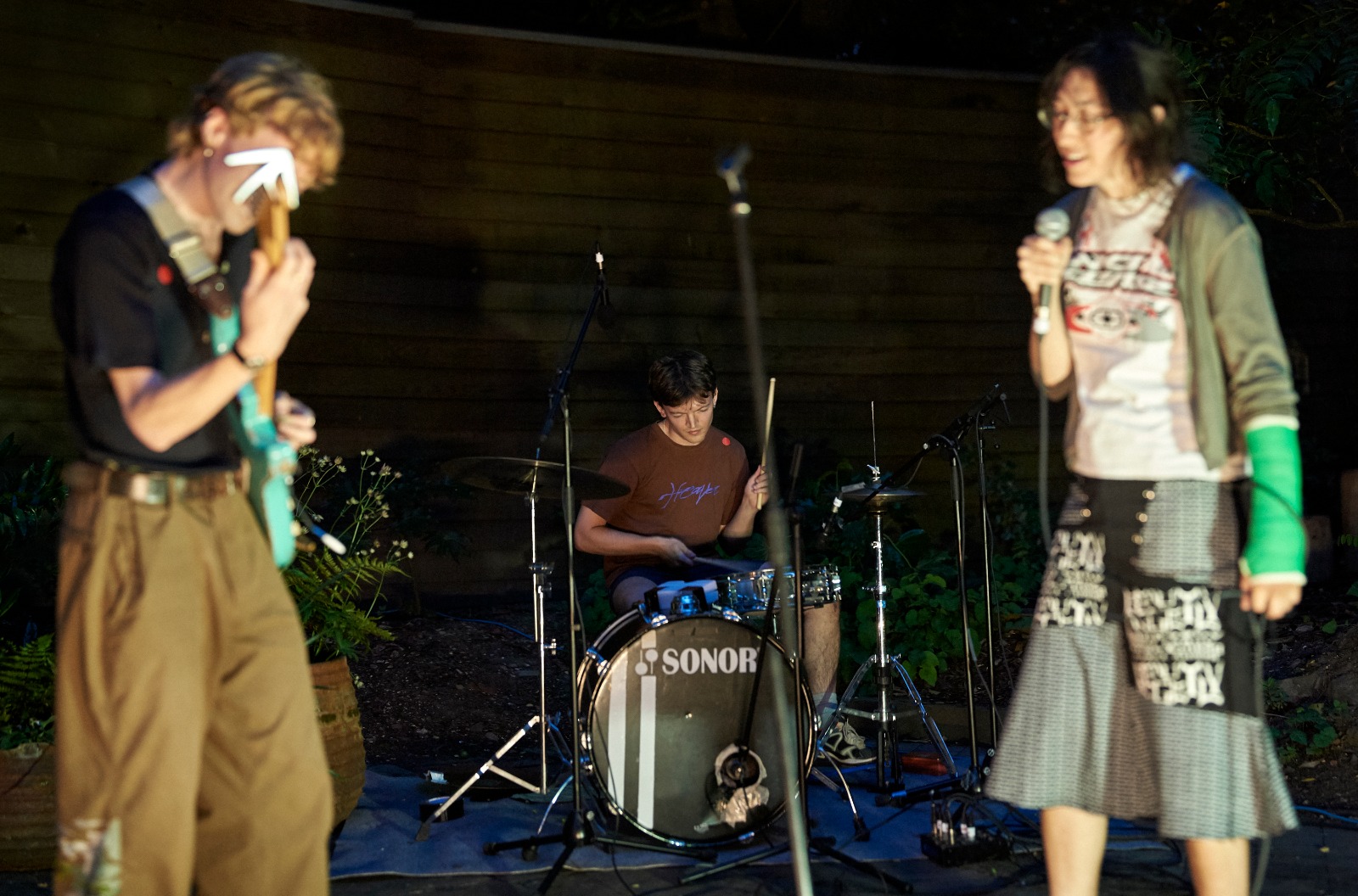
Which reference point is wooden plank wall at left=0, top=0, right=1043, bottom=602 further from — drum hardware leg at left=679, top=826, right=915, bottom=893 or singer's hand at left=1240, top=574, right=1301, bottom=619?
singer's hand at left=1240, top=574, right=1301, bottom=619

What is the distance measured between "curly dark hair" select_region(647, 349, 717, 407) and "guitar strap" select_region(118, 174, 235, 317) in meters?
2.69

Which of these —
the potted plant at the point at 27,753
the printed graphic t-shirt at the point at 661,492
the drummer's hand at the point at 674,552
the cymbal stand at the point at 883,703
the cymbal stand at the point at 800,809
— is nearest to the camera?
the cymbal stand at the point at 800,809

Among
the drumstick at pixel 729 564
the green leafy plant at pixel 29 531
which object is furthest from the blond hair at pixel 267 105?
the green leafy plant at pixel 29 531

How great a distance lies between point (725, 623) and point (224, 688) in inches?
79.9

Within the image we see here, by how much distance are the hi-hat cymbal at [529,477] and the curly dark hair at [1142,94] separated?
186 cm

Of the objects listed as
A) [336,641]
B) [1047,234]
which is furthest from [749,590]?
[1047,234]

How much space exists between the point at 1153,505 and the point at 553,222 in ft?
17.1

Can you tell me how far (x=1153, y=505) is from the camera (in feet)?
7.23

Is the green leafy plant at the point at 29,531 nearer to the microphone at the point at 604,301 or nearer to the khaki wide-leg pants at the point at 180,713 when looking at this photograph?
the microphone at the point at 604,301

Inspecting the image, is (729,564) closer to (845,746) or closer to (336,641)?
(845,746)

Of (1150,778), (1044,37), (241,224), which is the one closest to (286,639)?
(241,224)

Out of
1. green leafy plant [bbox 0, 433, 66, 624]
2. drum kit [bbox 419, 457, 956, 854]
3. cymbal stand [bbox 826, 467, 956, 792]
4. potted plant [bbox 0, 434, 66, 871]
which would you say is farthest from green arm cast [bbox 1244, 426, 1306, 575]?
green leafy plant [bbox 0, 433, 66, 624]

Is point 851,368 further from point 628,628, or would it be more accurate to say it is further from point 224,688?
point 224,688

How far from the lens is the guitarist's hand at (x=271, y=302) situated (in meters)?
1.92
